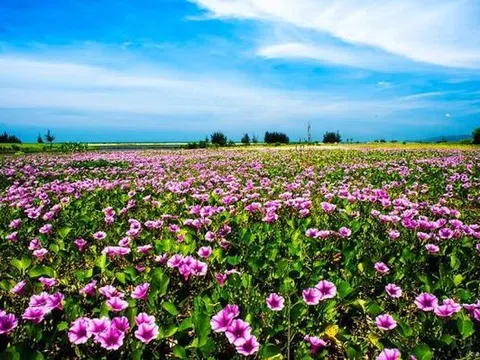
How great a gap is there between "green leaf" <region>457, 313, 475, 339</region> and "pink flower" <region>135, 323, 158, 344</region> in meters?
1.86

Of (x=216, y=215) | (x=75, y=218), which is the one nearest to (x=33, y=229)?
(x=75, y=218)

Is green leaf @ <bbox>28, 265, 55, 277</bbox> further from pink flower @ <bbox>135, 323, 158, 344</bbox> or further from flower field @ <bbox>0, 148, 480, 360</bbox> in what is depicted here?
pink flower @ <bbox>135, 323, 158, 344</bbox>

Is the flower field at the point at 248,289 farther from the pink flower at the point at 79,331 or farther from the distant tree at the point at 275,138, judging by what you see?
the distant tree at the point at 275,138

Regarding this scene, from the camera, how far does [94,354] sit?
7.57ft

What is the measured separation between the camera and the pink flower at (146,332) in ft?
7.15

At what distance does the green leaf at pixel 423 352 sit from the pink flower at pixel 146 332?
1.46m

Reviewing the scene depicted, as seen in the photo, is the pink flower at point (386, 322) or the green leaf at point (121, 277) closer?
the pink flower at point (386, 322)

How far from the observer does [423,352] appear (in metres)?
2.02

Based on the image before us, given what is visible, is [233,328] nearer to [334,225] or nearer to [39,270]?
[39,270]

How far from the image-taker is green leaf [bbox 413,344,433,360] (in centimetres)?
201

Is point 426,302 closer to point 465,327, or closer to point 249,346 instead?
point 465,327

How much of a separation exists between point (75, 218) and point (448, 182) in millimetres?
7607

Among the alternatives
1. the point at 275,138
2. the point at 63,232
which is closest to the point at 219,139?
the point at 275,138

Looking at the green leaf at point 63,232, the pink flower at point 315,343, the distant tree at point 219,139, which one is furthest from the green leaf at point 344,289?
the distant tree at point 219,139
